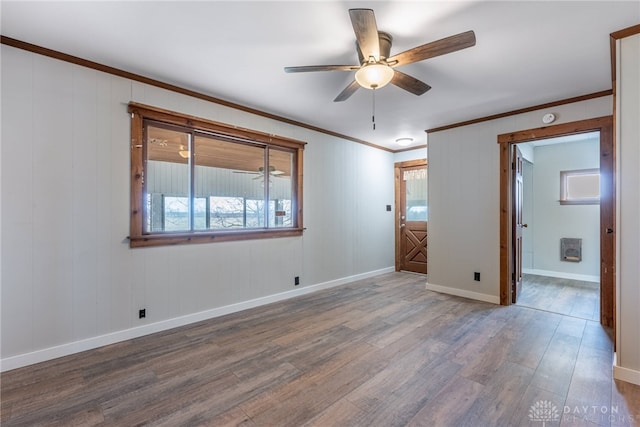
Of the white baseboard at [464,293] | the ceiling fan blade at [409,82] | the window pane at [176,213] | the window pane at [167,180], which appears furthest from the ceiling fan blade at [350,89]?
the white baseboard at [464,293]

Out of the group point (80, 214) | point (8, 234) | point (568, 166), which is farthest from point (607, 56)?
point (8, 234)

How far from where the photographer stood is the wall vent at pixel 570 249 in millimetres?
5203

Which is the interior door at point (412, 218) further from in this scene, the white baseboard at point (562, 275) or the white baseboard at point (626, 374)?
the white baseboard at point (626, 374)

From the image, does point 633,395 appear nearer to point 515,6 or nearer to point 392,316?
point 392,316

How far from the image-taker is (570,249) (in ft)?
17.3

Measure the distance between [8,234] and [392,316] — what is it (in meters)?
3.62

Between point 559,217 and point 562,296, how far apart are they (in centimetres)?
194

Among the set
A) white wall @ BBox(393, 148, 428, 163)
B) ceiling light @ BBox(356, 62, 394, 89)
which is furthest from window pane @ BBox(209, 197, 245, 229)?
white wall @ BBox(393, 148, 428, 163)

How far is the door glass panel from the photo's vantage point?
5805 mm

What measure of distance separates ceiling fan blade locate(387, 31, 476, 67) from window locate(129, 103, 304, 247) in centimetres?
220

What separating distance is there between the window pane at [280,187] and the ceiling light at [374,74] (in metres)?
2.10

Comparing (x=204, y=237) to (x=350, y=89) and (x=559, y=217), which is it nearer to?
(x=350, y=89)

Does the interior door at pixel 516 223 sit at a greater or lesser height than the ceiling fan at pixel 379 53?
lesser

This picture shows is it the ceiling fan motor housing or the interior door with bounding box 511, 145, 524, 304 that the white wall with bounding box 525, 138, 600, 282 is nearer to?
the interior door with bounding box 511, 145, 524, 304
